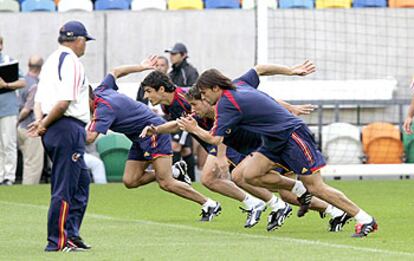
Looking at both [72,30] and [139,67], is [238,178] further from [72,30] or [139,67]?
[72,30]

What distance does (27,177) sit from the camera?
75.3ft

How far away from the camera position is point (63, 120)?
39.0 ft

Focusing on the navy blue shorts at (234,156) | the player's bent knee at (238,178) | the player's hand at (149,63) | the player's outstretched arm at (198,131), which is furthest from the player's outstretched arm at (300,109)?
the player's hand at (149,63)

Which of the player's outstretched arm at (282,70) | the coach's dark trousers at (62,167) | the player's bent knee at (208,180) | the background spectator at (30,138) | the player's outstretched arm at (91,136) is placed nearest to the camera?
the coach's dark trousers at (62,167)

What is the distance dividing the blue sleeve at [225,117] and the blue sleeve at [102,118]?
201cm

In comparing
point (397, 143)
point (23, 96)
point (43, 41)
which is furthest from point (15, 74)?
point (397, 143)

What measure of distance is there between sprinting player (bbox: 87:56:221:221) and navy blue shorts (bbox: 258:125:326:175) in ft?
8.47

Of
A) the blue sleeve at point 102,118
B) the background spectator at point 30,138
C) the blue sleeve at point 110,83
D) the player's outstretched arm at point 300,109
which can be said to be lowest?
the background spectator at point 30,138

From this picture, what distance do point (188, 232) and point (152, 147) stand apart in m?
1.91

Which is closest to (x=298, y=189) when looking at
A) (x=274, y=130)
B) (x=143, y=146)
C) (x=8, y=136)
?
(x=274, y=130)

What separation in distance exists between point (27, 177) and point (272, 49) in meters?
4.94

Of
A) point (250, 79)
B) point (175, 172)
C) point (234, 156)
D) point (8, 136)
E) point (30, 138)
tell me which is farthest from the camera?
point (30, 138)

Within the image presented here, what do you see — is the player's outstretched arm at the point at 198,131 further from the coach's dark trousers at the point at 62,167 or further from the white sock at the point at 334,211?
the white sock at the point at 334,211

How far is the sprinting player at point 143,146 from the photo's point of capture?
1588 centimetres
